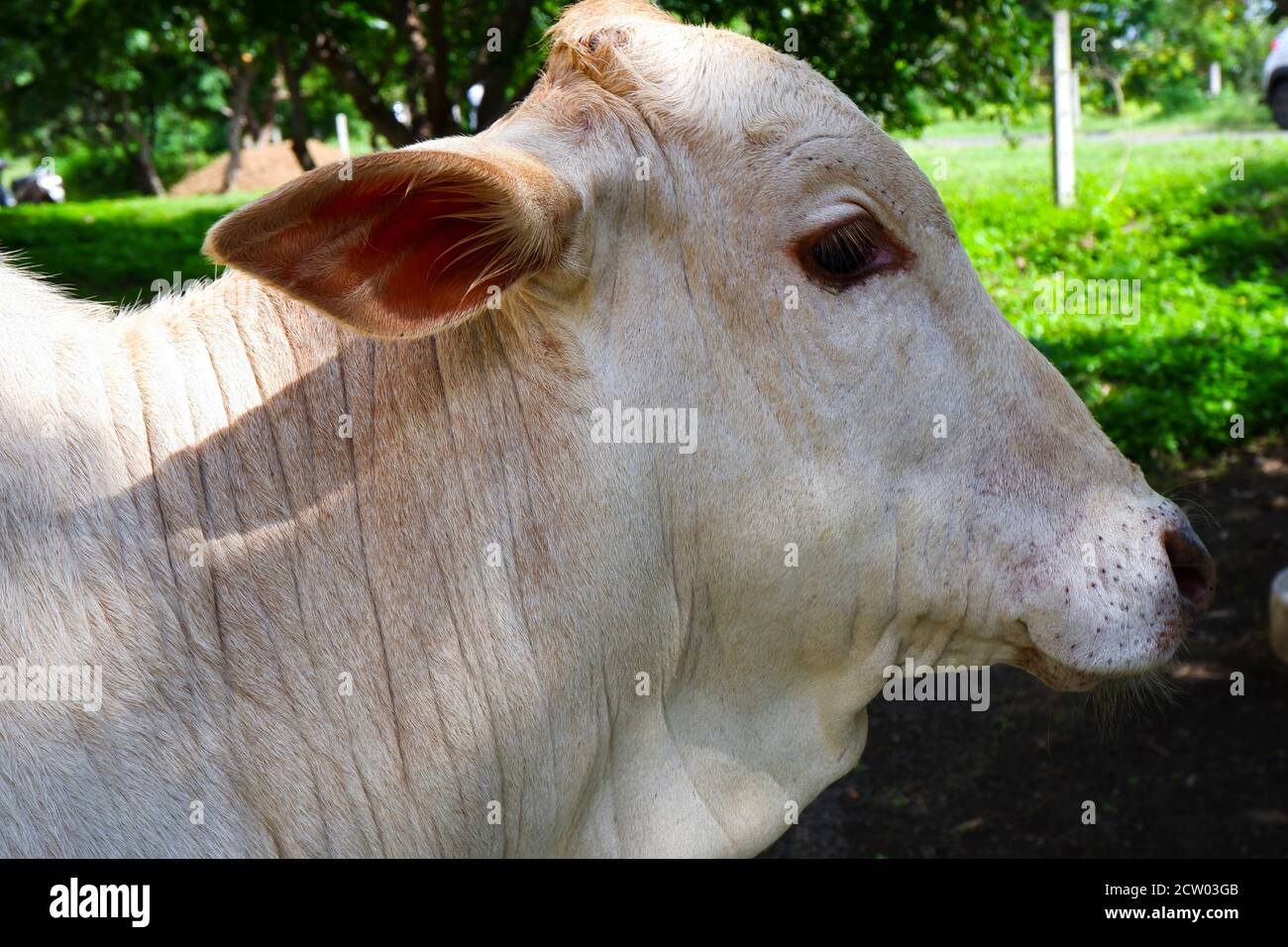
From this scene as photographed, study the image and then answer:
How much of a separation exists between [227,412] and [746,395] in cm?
83

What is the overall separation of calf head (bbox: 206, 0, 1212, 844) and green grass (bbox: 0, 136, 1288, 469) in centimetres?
235

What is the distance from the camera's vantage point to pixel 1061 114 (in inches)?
527

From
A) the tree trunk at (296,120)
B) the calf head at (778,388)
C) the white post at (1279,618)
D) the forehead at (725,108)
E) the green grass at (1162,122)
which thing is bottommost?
the white post at (1279,618)

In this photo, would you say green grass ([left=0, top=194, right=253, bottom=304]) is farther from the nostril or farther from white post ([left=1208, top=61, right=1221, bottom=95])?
white post ([left=1208, top=61, right=1221, bottom=95])

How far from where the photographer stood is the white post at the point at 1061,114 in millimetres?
12602

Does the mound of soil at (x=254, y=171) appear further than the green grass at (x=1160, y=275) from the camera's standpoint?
Yes

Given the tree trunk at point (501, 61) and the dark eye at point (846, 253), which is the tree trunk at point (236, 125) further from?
the dark eye at point (846, 253)

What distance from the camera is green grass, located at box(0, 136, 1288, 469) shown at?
8.36 meters

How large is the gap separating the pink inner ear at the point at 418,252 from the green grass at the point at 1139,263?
281cm

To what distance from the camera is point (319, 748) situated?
6.35 ft

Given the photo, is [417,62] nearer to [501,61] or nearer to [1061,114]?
[501,61]

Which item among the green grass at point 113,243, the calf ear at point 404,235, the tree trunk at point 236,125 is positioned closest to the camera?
the calf ear at point 404,235

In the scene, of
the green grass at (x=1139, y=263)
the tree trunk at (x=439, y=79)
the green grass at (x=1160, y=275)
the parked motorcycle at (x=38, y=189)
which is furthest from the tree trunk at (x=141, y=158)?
the tree trunk at (x=439, y=79)

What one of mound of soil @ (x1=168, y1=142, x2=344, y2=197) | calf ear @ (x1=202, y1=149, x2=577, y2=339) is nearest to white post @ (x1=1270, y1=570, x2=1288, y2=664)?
calf ear @ (x1=202, y1=149, x2=577, y2=339)
